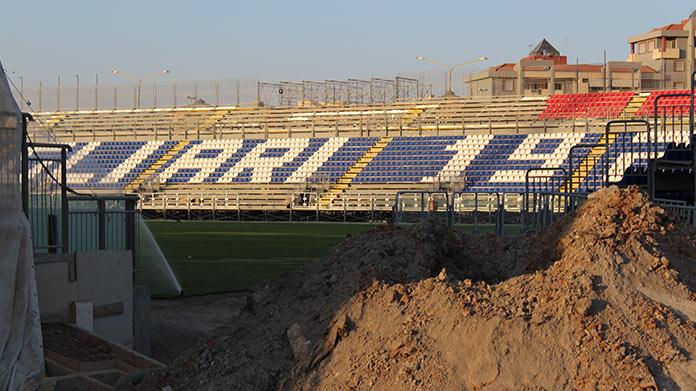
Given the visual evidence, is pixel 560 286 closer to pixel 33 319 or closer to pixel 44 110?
pixel 33 319

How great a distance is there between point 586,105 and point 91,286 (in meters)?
49.1

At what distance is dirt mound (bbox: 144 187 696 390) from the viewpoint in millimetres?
7629

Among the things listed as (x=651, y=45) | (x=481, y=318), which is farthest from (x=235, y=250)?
(x=651, y=45)

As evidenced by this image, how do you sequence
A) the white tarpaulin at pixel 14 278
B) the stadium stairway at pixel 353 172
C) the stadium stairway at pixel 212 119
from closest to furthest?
the white tarpaulin at pixel 14 278 < the stadium stairway at pixel 353 172 < the stadium stairway at pixel 212 119

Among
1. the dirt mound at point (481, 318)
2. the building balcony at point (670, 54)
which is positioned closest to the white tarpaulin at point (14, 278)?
the dirt mound at point (481, 318)

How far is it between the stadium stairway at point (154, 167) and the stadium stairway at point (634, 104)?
2261 cm

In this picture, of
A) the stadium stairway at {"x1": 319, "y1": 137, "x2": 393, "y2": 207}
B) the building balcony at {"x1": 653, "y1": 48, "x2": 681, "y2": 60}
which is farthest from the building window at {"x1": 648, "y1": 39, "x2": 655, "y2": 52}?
the stadium stairway at {"x1": 319, "y1": 137, "x2": 393, "y2": 207}

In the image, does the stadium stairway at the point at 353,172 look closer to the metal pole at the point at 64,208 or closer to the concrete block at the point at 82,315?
the metal pole at the point at 64,208

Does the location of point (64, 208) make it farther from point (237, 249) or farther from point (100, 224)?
point (237, 249)

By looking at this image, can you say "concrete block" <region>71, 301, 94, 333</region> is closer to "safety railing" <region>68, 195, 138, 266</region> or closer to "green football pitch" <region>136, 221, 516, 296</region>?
"safety railing" <region>68, 195, 138, 266</region>

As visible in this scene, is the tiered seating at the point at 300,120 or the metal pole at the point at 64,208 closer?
the metal pole at the point at 64,208

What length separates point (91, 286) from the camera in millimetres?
13609

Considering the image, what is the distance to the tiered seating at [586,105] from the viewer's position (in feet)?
190

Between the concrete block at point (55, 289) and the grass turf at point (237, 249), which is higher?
the concrete block at point (55, 289)
